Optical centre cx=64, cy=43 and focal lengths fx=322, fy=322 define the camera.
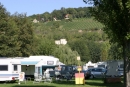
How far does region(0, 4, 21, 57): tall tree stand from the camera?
48.2m

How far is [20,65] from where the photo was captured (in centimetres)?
3666

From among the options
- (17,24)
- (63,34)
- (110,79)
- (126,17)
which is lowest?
(110,79)

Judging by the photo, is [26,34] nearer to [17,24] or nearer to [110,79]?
[17,24]

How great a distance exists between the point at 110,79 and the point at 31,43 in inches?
1055

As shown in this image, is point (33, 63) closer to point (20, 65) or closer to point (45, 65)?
point (45, 65)

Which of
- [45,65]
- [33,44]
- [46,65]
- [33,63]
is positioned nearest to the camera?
[33,63]

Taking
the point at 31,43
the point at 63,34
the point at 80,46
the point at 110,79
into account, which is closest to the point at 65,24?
the point at 63,34

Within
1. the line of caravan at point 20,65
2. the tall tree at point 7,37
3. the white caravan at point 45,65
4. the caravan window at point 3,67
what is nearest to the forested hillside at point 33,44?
the tall tree at point 7,37

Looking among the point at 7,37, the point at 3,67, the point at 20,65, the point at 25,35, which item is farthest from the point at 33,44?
the point at 3,67

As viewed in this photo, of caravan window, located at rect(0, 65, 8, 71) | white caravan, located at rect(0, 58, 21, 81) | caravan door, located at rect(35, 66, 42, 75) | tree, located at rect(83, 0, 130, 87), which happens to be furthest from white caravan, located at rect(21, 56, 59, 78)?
tree, located at rect(83, 0, 130, 87)

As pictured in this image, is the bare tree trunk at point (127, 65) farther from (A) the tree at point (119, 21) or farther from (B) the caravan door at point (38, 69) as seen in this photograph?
(B) the caravan door at point (38, 69)

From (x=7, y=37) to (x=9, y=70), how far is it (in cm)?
1431

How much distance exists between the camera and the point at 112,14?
837 inches

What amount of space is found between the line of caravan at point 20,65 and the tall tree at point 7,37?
8.72 m
